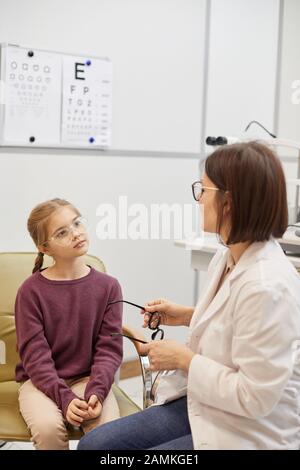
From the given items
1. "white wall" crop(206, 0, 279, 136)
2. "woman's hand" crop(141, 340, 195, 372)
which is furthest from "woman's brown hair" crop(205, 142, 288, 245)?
"white wall" crop(206, 0, 279, 136)

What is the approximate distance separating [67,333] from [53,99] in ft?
4.01

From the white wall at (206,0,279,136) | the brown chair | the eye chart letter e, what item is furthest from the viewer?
the white wall at (206,0,279,136)

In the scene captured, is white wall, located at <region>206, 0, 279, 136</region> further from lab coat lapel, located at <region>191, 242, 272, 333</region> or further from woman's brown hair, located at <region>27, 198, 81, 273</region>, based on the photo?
lab coat lapel, located at <region>191, 242, 272, 333</region>

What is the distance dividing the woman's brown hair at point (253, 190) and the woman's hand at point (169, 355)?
290 mm

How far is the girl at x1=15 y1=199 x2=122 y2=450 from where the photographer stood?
1799 mm

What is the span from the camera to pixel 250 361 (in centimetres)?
128

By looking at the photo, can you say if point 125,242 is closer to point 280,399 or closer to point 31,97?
point 31,97

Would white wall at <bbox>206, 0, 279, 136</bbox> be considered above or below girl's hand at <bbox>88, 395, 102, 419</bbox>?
above

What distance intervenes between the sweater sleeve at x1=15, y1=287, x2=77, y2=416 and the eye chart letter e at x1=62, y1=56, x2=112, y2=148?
1.10 meters

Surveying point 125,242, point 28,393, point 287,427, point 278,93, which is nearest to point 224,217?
point 287,427

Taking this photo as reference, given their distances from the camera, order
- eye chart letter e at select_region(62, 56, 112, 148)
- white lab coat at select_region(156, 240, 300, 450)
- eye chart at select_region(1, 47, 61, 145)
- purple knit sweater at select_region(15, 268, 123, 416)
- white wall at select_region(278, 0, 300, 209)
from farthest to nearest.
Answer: white wall at select_region(278, 0, 300, 209) < eye chart letter e at select_region(62, 56, 112, 148) < eye chart at select_region(1, 47, 61, 145) < purple knit sweater at select_region(15, 268, 123, 416) < white lab coat at select_region(156, 240, 300, 450)

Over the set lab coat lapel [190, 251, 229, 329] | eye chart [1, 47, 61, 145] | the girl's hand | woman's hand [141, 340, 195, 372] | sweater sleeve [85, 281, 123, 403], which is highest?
eye chart [1, 47, 61, 145]

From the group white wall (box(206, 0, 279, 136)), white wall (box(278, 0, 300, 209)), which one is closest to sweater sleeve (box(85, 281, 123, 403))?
white wall (box(206, 0, 279, 136))

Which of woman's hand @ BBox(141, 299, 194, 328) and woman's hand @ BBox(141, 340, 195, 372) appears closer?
woman's hand @ BBox(141, 340, 195, 372)
